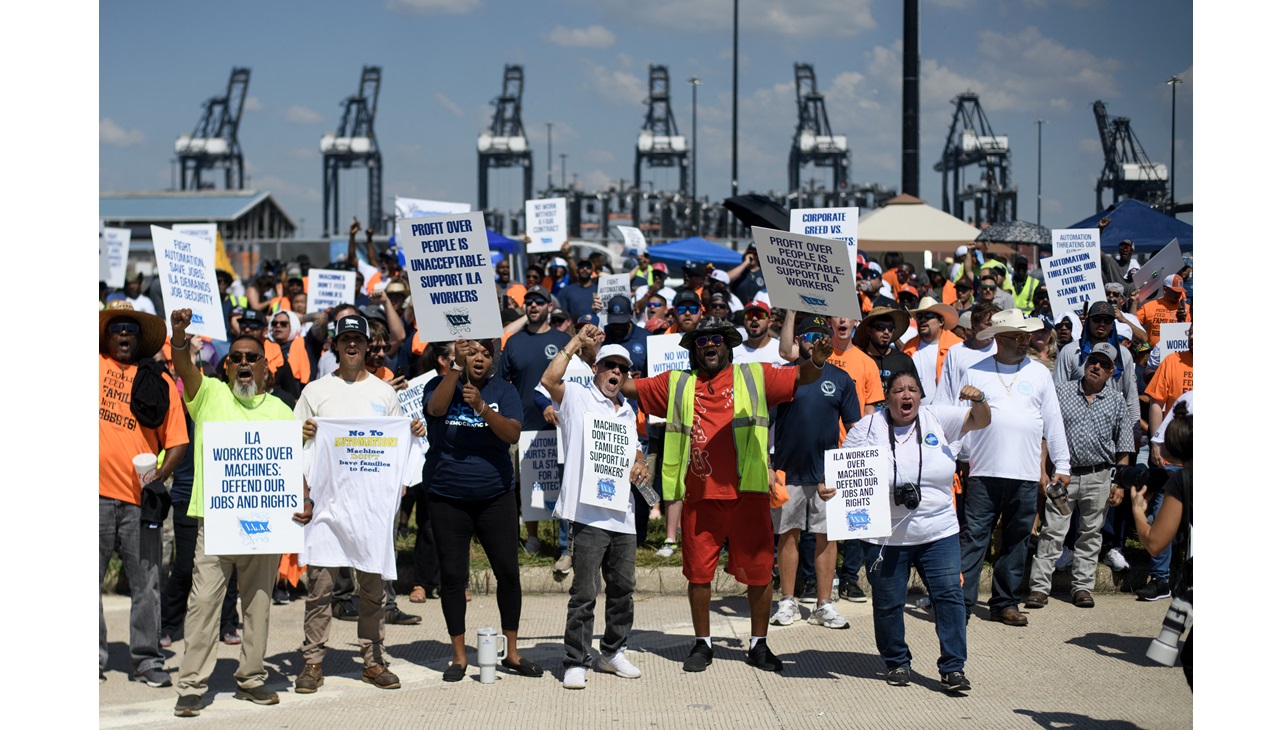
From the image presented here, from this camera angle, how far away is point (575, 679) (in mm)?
6906

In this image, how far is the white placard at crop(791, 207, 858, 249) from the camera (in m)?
10.0

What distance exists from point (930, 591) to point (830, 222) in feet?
13.2

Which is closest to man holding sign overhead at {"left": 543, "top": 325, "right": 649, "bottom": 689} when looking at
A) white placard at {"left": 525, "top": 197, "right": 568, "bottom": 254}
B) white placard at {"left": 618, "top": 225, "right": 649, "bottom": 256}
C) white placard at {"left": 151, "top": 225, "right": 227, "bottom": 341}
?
white placard at {"left": 151, "top": 225, "right": 227, "bottom": 341}

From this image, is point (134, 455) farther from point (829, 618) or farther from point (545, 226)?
point (545, 226)

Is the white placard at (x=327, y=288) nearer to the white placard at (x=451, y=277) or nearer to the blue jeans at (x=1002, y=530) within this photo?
the white placard at (x=451, y=277)

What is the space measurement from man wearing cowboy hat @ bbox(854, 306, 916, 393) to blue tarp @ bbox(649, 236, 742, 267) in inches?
550

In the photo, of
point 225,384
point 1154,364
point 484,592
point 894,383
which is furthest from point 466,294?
point 1154,364

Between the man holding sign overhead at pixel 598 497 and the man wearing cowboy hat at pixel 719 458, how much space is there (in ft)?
0.57

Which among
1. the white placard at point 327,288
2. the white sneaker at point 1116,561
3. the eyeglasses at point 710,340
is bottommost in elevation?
the white sneaker at point 1116,561

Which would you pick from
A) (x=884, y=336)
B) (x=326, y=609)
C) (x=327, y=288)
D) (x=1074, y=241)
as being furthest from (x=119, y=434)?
(x=1074, y=241)

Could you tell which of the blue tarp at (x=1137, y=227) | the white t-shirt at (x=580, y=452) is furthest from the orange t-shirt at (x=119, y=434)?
the blue tarp at (x=1137, y=227)

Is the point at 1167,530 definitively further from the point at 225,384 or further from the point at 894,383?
the point at 225,384

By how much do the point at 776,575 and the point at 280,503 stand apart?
12.4 feet

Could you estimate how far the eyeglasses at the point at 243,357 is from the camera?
660cm
